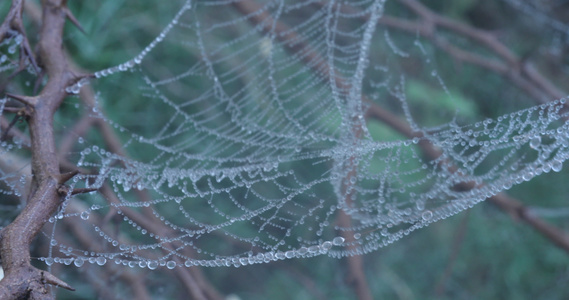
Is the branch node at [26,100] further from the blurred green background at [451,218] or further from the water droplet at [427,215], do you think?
the blurred green background at [451,218]

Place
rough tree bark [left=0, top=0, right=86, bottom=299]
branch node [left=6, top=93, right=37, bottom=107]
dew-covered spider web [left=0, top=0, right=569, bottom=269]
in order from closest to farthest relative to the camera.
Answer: rough tree bark [left=0, top=0, right=86, bottom=299] < branch node [left=6, top=93, right=37, bottom=107] < dew-covered spider web [left=0, top=0, right=569, bottom=269]

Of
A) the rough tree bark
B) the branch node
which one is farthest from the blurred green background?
the branch node

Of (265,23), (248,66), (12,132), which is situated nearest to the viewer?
(12,132)

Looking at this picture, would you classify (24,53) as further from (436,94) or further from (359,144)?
(436,94)

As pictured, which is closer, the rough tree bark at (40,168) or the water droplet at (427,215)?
the rough tree bark at (40,168)

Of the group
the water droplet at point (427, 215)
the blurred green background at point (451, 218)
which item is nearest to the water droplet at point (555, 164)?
the water droplet at point (427, 215)

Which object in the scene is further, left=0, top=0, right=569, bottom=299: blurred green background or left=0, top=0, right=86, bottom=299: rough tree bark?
left=0, top=0, right=569, bottom=299: blurred green background

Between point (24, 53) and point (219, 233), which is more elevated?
point (24, 53)

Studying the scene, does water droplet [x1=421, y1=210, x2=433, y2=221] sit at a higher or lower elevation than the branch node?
lower

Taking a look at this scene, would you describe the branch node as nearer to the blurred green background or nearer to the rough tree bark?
the rough tree bark

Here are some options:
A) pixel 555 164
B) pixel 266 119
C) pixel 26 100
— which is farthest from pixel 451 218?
pixel 26 100

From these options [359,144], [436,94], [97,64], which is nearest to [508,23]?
[436,94]
